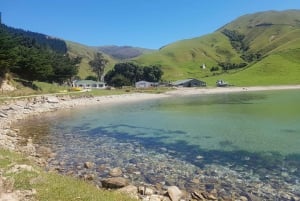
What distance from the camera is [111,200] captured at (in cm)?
1261

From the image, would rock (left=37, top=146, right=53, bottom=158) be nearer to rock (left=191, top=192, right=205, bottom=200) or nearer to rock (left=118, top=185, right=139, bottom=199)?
rock (left=118, top=185, right=139, bottom=199)

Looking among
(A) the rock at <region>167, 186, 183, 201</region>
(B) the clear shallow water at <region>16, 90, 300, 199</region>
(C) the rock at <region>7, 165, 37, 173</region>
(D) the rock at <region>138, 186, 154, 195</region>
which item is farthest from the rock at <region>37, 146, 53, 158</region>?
(A) the rock at <region>167, 186, 183, 201</region>

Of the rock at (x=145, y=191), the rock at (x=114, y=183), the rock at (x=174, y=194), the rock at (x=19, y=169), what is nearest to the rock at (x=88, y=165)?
the rock at (x=114, y=183)

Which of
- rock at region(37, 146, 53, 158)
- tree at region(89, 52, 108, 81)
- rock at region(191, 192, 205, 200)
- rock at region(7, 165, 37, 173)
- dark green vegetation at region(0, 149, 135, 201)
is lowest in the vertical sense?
rock at region(191, 192, 205, 200)

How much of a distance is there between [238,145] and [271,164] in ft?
22.7

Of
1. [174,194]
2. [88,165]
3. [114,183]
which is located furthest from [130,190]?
[88,165]

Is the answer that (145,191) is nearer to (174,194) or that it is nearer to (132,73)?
(174,194)

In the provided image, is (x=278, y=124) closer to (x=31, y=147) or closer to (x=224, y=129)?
(x=224, y=129)

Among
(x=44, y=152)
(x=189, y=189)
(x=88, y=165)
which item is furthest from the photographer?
(x=44, y=152)

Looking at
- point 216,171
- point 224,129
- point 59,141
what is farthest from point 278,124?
point 59,141

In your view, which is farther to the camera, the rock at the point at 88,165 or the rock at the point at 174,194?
the rock at the point at 88,165

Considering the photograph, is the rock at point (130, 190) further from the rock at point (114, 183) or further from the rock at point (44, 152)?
the rock at point (44, 152)

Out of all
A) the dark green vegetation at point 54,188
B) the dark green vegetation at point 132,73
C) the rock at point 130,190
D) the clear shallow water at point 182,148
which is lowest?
the clear shallow water at point 182,148

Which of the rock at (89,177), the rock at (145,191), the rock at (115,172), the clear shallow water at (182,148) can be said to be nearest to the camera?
the rock at (145,191)
